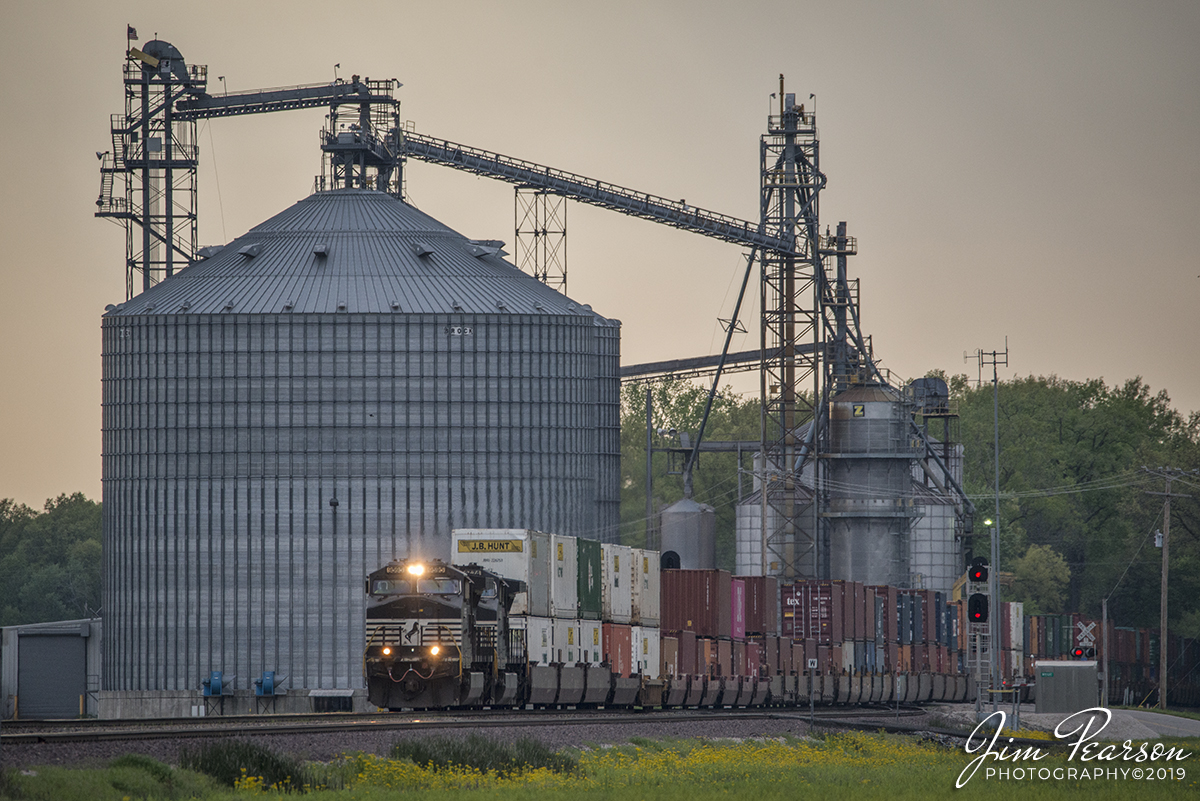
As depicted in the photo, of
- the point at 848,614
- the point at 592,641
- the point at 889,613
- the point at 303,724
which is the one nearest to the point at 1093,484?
the point at 889,613

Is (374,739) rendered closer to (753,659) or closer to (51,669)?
(753,659)

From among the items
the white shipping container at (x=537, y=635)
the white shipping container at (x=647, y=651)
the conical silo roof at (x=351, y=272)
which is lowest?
the white shipping container at (x=647, y=651)

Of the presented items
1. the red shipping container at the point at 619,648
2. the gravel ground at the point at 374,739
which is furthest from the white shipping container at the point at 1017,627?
the gravel ground at the point at 374,739

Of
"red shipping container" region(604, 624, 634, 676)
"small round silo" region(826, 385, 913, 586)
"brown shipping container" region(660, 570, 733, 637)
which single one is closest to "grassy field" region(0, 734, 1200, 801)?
"red shipping container" region(604, 624, 634, 676)

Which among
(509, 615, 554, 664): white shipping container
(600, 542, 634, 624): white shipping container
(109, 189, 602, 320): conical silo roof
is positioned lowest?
(509, 615, 554, 664): white shipping container

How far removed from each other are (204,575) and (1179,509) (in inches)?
3303

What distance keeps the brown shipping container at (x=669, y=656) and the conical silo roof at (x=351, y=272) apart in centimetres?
2833

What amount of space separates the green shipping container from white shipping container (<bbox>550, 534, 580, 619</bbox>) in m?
0.40

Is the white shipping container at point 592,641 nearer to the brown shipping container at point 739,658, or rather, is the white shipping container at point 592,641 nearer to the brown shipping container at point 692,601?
the brown shipping container at point 692,601

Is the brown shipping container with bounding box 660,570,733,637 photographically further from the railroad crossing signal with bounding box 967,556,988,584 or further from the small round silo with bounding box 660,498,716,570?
the small round silo with bounding box 660,498,716,570

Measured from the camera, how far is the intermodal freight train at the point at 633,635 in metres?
48.7

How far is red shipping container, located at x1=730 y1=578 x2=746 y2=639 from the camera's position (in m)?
75.1

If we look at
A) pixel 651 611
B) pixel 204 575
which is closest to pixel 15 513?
pixel 204 575

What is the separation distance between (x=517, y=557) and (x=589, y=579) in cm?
625
